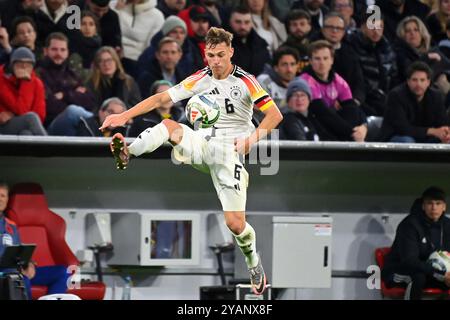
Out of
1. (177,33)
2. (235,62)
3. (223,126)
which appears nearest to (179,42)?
(177,33)

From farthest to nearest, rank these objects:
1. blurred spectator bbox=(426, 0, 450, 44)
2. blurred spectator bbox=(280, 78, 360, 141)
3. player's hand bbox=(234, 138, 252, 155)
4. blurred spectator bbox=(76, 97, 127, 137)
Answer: blurred spectator bbox=(426, 0, 450, 44), blurred spectator bbox=(280, 78, 360, 141), blurred spectator bbox=(76, 97, 127, 137), player's hand bbox=(234, 138, 252, 155)

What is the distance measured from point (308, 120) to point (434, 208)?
5.40 feet

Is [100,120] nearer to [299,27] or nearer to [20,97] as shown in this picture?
[20,97]

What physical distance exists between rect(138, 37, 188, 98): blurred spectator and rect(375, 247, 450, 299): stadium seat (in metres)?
2.98

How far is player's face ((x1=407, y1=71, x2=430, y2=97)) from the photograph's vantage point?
464 inches

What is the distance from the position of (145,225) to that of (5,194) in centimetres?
159

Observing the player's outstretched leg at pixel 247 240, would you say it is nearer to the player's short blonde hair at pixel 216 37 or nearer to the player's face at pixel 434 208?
the player's short blonde hair at pixel 216 37

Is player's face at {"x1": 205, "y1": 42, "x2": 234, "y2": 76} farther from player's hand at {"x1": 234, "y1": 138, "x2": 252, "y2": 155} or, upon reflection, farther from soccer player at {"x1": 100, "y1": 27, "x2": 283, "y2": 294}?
player's hand at {"x1": 234, "y1": 138, "x2": 252, "y2": 155}

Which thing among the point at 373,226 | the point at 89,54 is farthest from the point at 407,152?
the point at 89,54

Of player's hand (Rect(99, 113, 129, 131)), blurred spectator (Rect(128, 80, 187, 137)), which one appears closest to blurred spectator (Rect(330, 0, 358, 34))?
blurred spectator (Rect(128, 80, 187, 137))

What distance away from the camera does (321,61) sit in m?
11.7

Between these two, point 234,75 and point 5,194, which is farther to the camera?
point 5,194

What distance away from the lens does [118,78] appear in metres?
11.5
